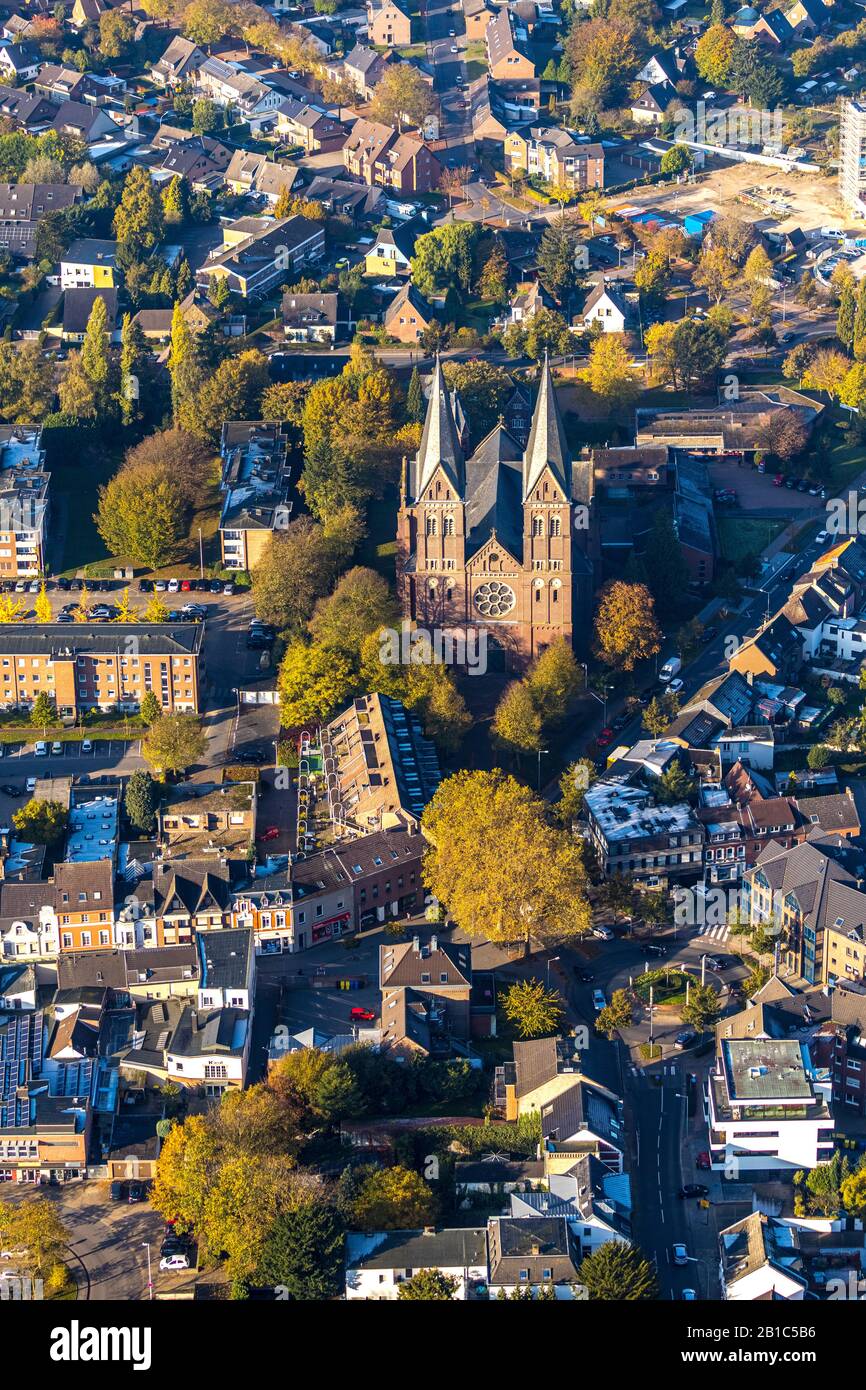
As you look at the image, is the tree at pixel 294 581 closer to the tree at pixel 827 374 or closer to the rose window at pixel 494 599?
the rose window at pixel 494 599

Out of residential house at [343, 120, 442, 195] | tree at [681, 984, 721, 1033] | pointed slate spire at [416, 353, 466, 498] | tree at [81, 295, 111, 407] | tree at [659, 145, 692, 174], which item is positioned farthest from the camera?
tree at [659, 145, 692, 174]

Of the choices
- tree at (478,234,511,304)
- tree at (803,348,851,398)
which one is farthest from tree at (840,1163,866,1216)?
tree at (478,234,511,304)

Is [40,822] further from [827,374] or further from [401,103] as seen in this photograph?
[401,103]

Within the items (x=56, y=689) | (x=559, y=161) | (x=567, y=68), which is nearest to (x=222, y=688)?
(x=56, y=689)

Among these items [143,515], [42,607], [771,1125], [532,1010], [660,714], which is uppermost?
[143,515]

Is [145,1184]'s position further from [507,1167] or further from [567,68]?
[567,68]

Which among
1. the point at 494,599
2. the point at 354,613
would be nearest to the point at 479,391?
the point at 494,599

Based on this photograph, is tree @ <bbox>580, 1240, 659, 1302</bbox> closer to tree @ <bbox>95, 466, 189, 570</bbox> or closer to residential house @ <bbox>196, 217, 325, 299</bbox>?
tree @ <bbox>95, 466, 189, 570</bbox>

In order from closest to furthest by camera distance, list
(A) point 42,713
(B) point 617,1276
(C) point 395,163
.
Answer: (B) point 617,1276 < (A) point 42,713 < (C) point 395,163
